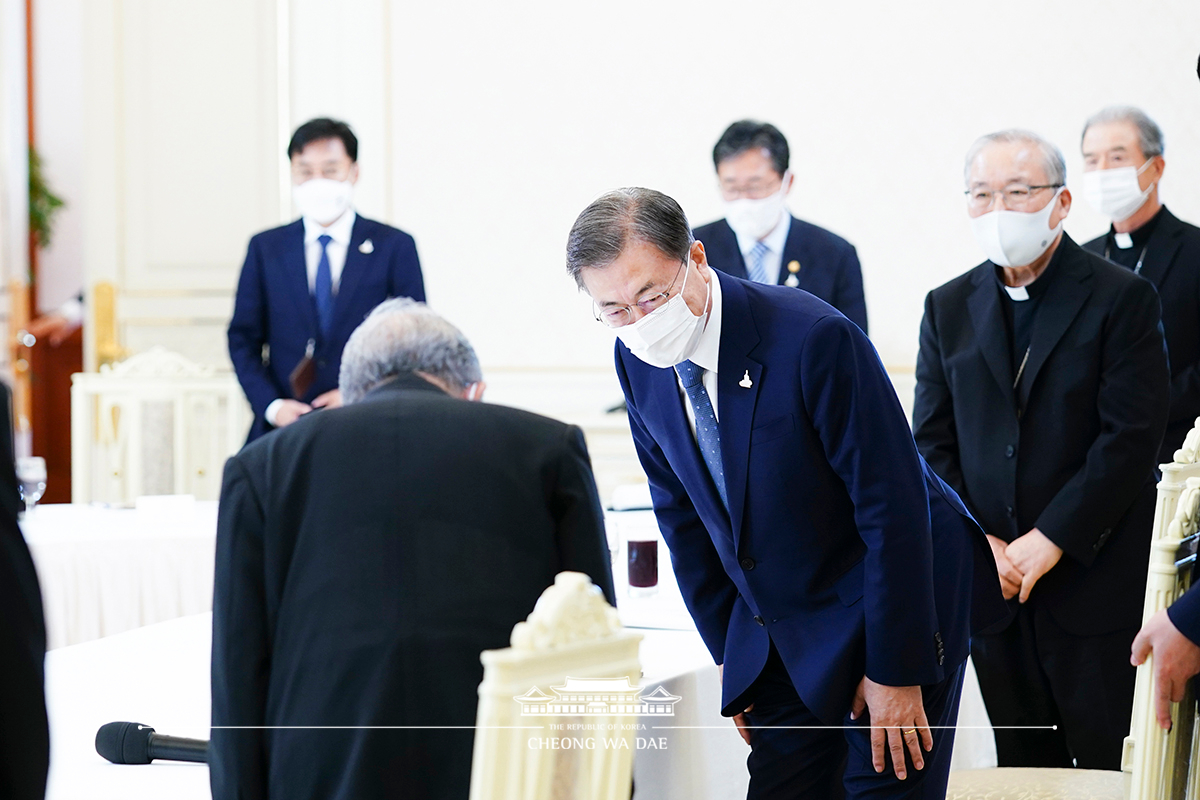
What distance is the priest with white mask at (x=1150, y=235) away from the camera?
9.75ft

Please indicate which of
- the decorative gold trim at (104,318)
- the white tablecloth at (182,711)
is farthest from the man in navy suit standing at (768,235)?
the decorative gold trim at (104,318)

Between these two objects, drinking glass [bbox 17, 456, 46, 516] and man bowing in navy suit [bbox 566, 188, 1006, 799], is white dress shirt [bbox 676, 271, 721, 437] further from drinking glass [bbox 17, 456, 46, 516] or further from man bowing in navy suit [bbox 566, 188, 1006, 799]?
drinking glass [bbox 17, 456, 46, 516]

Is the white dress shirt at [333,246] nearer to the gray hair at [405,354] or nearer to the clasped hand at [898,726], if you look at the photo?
the gray hair at [405,354]

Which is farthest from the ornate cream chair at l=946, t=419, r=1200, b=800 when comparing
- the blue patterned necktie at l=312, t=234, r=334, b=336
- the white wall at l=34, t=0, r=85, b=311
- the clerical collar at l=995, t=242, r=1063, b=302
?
the white wall at l=34, t=0, r=85, b=311

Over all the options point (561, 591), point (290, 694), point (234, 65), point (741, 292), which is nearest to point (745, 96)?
point (234, 65)

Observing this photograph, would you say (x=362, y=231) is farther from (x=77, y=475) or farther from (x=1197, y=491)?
(x=1197, y=491)

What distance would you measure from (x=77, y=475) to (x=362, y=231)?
126 cm

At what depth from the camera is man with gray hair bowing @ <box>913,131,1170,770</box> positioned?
2.41m

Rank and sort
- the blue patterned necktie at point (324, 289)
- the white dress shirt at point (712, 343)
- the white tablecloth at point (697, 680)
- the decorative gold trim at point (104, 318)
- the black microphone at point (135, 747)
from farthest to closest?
1. the decorative gold trim at point (104, 318)
2. the blue patterned necktie at point (324, 289)
3. the white tablecloth at point (697, 680)
4. the white dress shirt at point (712, 343)
5. the black microphone at point (135, 747)

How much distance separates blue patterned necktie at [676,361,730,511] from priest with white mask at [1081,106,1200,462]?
167 cm

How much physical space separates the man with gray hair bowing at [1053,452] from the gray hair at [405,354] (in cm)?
124

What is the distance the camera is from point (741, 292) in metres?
1.71

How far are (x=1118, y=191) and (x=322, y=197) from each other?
2.26 m

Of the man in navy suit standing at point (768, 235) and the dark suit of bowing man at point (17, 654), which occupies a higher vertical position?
the man in navy suit standing at point (768, 235)
